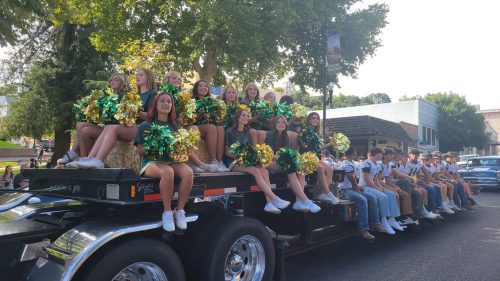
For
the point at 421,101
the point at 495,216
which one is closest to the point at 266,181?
the point at 495,216

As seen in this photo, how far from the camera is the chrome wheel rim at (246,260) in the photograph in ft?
13.3

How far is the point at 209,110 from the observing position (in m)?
5.14

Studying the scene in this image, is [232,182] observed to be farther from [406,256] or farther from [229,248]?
[406,256]

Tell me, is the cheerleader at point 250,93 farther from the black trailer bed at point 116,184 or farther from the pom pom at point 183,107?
the black trailer bed at point 116,184

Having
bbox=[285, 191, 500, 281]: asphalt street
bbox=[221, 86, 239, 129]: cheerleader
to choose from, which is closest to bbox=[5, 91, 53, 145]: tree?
bbox=[221, 86, 239, 129]: cheerleader

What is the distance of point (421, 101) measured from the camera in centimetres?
3828

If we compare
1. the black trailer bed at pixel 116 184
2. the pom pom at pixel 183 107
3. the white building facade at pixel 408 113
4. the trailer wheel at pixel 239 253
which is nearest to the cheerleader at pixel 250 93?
the pom pom at pixel 183 107

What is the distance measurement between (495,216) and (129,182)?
10316mm

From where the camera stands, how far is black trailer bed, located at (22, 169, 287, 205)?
129 inches

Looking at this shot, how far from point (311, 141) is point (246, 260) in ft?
7.63

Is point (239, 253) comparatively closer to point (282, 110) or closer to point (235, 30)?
point (282, 110)

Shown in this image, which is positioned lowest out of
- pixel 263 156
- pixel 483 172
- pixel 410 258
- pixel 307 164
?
pixel 410 258

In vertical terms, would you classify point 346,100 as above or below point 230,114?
above

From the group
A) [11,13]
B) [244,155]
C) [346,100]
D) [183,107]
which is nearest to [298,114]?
[244,155]
